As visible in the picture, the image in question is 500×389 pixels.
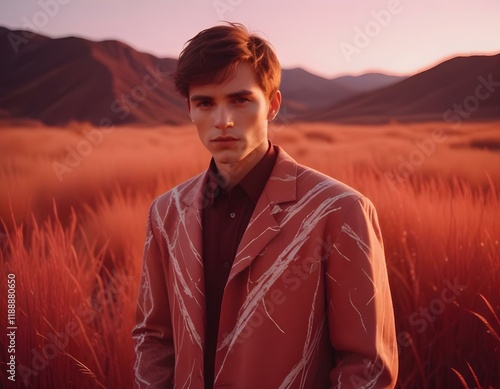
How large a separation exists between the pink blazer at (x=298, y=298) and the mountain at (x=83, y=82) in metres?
0.94

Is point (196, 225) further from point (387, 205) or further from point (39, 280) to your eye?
point (39, 280)

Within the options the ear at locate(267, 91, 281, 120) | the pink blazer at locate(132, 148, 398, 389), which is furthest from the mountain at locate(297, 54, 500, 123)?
the pink blazer at locate(132, 148, 398, 389)

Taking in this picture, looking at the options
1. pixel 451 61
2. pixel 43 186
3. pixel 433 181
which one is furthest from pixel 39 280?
pixel 451 61

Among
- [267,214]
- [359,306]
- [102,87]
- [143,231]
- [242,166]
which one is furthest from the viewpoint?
[102,87]

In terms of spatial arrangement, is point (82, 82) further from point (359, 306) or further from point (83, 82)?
point (359, 306)

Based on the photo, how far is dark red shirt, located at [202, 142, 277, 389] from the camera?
1111 mm

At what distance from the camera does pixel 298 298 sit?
101cm

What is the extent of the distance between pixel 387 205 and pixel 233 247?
0.66m

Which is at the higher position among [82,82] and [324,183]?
[82,82]

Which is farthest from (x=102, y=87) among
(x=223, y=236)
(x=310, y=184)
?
(x=310, y=184)

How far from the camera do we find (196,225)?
1154 millimetres

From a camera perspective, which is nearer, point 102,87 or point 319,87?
point 319,87

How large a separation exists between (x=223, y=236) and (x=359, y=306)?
13.9 inches

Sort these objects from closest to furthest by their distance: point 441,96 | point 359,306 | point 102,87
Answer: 1. point 359,306
2. point 441,96
3. point 102,87
